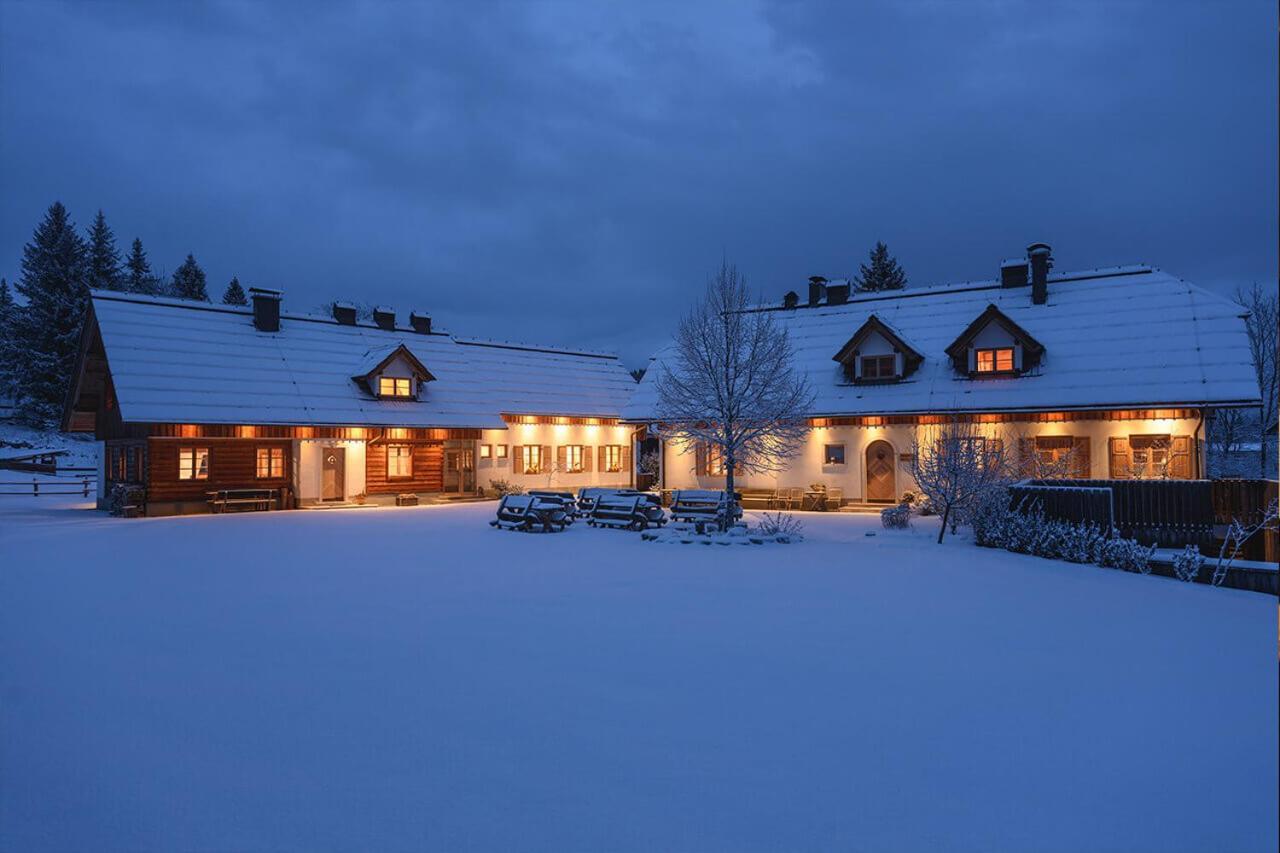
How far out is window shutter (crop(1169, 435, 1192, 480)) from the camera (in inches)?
936

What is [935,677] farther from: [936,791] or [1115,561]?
[1115,561]

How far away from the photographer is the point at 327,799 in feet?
17.0

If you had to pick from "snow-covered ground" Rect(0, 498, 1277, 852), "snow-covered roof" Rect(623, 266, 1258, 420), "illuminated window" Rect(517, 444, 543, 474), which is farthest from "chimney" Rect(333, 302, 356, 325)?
"snow-covered ground" Rect(0, 498, 1277, 852)

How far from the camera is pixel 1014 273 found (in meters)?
30.7

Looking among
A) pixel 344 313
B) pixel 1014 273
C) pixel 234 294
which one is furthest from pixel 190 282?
pixel 1014 273

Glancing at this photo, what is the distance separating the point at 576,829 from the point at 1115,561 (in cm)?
1430

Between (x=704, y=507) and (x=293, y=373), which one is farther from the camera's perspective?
(x=293, y=373)

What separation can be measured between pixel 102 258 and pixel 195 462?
4470 cm

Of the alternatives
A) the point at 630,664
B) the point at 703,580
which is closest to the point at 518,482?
the point at 703,580

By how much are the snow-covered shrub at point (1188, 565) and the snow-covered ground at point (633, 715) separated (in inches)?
61.4

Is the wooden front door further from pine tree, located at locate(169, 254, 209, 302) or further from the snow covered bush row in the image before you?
pine tree, located at locate(169, 254, 209, 302)

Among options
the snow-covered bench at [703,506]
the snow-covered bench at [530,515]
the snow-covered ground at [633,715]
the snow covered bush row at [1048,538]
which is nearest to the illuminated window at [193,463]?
the snow-covered bench at [530,515]

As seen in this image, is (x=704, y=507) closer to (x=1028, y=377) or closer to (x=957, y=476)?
(x=957, y=476)

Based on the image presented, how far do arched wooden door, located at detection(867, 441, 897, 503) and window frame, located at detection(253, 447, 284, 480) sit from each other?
22.1 meters
